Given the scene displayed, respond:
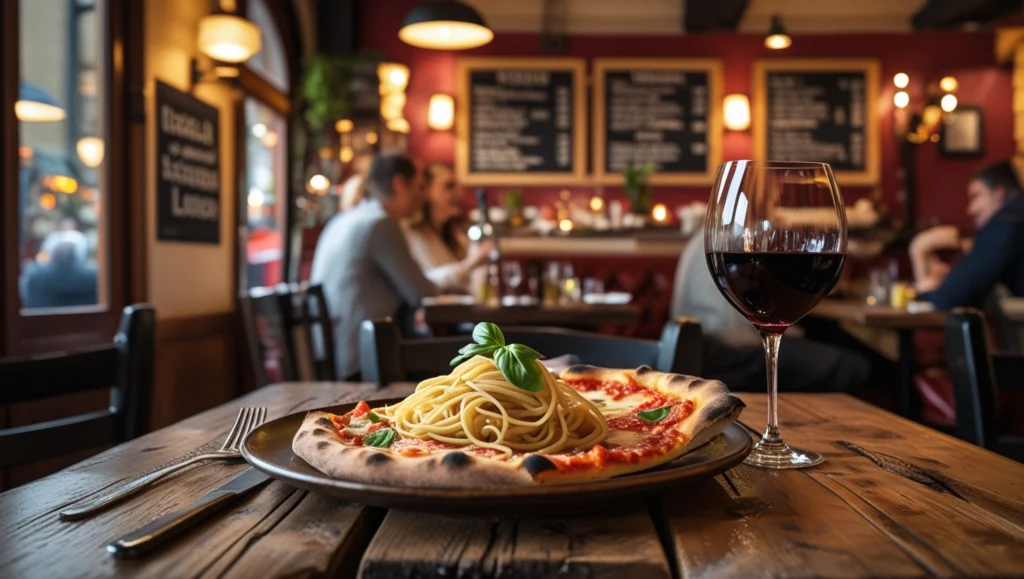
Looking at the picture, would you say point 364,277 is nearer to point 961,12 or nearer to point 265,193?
point 265,193

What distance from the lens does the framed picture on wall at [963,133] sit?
22.4 ft

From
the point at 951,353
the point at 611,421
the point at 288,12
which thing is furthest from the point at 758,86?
→ the point at 611,421

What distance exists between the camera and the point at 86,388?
51.1 inches

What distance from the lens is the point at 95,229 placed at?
3.43m

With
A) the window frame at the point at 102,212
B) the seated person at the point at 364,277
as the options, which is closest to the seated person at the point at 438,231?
the seated person at the point at 364,277

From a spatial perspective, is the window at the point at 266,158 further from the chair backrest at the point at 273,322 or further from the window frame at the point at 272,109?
the chair backrest at the point at 273,322

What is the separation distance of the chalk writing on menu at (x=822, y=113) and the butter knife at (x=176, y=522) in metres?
6.73

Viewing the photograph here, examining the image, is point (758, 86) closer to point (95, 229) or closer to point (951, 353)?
point (95, 229)

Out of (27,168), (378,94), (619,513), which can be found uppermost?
(378,94)

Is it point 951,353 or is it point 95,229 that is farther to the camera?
point 95,229

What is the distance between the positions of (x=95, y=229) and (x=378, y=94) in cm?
321

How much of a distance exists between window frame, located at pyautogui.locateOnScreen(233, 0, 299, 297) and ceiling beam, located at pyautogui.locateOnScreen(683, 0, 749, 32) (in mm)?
2893

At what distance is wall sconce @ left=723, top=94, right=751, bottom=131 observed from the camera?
685 centimetres

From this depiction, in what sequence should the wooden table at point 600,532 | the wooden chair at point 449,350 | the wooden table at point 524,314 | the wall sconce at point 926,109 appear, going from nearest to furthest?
the wooden table at point 600,532, the wooden chair at point 449,350, the wooden table at point 524,314, the wall sconce at point 926,109
